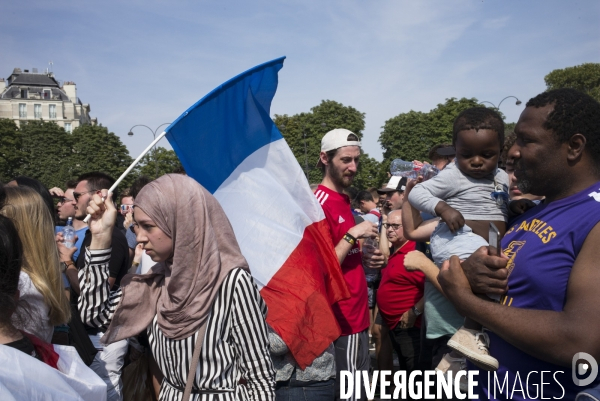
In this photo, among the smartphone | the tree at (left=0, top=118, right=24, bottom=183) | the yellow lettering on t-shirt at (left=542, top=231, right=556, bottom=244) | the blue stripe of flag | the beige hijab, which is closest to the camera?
the yellow lettering on t-shirt at (left=542, top=231, right=556, bottom=244)

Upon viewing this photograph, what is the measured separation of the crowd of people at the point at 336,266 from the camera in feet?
5.94

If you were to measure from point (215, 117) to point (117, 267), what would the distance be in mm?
1640

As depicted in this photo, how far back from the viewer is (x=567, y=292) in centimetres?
178

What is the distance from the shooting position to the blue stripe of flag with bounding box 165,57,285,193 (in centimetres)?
357

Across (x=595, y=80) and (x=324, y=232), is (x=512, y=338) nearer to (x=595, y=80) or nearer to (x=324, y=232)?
(x=324, y=232)

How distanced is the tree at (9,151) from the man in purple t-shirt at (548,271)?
61.0 m

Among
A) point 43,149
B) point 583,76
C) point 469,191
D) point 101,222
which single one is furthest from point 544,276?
point 583,76

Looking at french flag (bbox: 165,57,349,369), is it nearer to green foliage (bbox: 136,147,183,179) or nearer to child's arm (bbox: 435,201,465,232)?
child's arm (bbox: 435,201,465,232)

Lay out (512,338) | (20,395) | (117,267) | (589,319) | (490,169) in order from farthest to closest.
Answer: (117,267)
(490,169)
(512,338)
(589,319)
(20,395)

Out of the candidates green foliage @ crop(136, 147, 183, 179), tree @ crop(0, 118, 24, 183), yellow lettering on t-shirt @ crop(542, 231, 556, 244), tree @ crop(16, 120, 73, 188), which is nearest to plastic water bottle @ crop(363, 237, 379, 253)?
yellow lettering on t-shirt @ crop(542, 231, 556, 244)

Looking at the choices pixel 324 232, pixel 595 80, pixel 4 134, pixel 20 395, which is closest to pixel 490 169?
pixel 324 232

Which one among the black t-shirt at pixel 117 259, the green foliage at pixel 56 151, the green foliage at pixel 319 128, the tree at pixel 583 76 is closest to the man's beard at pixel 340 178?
the black t-shirt at pixel 117 259

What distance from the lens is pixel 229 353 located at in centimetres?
241

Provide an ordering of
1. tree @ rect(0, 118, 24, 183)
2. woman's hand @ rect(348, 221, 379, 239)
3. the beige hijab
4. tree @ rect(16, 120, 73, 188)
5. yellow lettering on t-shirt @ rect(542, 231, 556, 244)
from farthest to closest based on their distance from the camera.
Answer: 1. tree @ rect(16, 120, 73, 188)
2. tree @ rect(0, 118, 24, 183)
3. woman's hand @ rect(348, 221, 379, 239)
4. the beige hijab
5. yellow lettering on t-shirt @ rect(542, 231, 556, 244)
